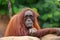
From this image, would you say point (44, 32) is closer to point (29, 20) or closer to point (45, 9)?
point (29, 20)

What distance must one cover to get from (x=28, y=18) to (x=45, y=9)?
2.26 m

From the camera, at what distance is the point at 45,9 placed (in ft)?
27.0

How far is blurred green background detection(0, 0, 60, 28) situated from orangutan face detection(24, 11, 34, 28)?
6.07 feet

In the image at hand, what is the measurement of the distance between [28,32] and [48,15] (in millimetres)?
2253

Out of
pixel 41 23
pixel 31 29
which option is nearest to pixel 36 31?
pixel 31 29

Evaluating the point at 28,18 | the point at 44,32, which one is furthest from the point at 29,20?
the point at 44,32

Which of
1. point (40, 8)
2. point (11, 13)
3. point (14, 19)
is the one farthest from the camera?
point (40, 8)

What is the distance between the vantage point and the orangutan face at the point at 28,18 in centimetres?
595

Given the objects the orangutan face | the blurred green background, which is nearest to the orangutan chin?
the orangutan face

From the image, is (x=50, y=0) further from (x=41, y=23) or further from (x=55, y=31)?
(x=55, y=31)

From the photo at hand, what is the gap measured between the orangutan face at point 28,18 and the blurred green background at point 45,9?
185cm

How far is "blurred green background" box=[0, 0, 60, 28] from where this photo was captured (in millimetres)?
8070

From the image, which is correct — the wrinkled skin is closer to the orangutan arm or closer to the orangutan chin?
the orangutan chin

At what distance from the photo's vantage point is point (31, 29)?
5859 millimetres
